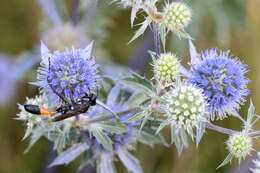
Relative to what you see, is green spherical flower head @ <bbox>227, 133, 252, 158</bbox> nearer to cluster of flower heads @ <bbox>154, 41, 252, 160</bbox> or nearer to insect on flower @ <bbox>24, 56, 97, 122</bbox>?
cluster of flower heads @ <bbox>154, 41, 252, 160</bbox>

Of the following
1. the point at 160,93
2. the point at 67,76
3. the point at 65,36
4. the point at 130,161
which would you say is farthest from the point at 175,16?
the point at 65,36

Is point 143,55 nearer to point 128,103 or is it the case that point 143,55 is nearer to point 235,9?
point 235,9

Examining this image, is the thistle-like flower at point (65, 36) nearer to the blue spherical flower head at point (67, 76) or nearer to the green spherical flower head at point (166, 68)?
the blue spherical flower head at point (67, 76)

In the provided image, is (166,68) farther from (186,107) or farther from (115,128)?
(115,128)

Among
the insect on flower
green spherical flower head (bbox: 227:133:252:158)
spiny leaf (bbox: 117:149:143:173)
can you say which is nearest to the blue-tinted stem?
the insect on flower

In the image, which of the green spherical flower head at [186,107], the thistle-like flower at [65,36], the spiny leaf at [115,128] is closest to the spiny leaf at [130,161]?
the spiny leaf at [115,128]

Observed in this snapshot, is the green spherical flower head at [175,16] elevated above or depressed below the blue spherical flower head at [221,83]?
above

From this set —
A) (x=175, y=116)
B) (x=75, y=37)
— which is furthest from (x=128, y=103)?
(x=75, y=37)
